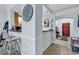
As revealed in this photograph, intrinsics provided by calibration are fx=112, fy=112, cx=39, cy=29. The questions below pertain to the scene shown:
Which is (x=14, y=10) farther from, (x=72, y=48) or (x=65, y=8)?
Result: (x=72, y=48)

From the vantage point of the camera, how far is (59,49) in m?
1.71

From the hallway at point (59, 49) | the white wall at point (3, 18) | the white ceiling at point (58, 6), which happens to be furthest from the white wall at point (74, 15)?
the white wall at point (3, 18)

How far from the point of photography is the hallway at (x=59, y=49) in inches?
66.4

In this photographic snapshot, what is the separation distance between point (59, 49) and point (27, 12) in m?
0.76

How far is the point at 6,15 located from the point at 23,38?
1.45 ft

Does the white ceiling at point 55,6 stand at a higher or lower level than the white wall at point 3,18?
higher

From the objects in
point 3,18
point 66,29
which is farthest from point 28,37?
point 66,29

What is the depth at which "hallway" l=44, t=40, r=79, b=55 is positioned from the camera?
5.54 ft

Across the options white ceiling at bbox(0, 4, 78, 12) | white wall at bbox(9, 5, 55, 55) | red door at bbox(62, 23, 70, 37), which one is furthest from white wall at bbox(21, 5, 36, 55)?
red door at bbox(62, 23, 70, 37)

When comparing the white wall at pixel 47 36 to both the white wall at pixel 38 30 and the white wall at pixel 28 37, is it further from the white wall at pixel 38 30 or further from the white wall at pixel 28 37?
the white wall at pixel 28 37

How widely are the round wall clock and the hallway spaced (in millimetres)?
560

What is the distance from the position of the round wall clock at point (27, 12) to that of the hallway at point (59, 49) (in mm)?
560

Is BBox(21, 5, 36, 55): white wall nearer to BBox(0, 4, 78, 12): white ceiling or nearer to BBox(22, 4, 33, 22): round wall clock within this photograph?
BBox(22, 4, 33, 22): round wall clock

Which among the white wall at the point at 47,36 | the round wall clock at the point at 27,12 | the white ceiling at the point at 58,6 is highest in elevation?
the white ceiling at the point at 58,6
